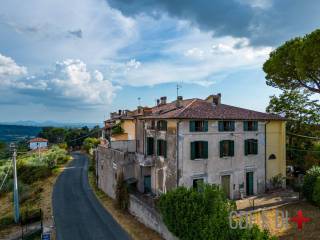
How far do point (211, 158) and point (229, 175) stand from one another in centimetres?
283

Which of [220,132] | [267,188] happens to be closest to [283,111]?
[267,188]

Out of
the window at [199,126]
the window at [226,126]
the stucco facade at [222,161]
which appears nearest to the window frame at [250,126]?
the stucco facade at [222,161]

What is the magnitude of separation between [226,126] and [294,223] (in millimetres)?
9864

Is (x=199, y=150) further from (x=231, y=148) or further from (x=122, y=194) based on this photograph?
(x=122, y=194)

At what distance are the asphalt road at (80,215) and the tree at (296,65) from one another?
72.4 feet

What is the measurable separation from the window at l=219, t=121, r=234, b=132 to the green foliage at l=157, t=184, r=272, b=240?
9.31 metres

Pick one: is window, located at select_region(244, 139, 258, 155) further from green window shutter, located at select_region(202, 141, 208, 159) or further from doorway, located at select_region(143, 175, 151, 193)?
doorway, located at select_region(143, 175, 151, 193)

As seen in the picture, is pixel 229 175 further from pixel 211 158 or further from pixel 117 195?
pixel 117 195

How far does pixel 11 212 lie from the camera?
104ft

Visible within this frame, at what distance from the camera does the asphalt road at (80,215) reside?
22.2m

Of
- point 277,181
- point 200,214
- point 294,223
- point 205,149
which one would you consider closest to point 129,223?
point 205,149

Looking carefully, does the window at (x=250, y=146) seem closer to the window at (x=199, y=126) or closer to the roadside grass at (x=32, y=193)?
the window at (x=199, y=126)

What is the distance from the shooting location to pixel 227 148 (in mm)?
26047

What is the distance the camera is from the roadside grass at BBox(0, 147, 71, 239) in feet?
89.1
